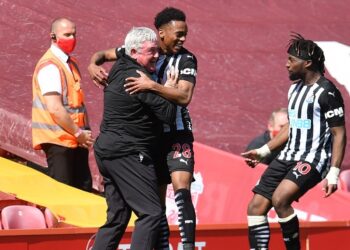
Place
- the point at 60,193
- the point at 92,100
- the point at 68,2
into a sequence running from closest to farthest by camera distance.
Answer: the point at 60,193
the point at 92,100
the point at 68,2

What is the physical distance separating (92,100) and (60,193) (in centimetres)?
247

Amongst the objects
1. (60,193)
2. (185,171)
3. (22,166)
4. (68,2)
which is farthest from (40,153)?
(185,171)

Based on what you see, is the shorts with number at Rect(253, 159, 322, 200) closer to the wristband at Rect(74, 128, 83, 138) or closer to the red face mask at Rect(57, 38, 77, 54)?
the wristband at Rect(74, 128, 83, 138)

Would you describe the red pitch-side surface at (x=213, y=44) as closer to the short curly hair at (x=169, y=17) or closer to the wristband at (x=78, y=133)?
the wristband at (x=78, y=133)

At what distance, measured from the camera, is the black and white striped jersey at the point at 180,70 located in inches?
320

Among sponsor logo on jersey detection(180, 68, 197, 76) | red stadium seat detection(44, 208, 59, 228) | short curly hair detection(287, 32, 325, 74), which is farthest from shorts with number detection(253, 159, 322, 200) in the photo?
red stadium seat detection(44, 208, 59, 228)

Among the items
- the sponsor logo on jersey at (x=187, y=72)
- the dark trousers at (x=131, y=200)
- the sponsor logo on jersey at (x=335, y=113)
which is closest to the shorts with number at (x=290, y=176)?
the sponsor logo on jersey at (x=335, y=113)

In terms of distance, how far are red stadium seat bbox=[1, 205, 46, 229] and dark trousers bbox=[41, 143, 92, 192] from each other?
1.09 metres

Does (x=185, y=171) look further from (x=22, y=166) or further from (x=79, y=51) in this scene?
(x=79, y=51)

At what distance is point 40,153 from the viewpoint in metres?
11.0

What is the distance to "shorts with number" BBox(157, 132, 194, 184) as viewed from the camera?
811cm

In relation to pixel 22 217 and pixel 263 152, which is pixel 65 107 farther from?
pixel 263 152

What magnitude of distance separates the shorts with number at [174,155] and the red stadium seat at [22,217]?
103cm

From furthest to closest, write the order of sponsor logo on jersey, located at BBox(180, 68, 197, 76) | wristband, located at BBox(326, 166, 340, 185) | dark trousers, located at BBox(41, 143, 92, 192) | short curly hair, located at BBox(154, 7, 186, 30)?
1. dark trousers, located at BBox(41, 143, 92, 192)
2. wristband, located at BBox(326, 166, 340, 185)
3. short curly hair, located at BBox(154, 7, 186, 30)
4. sponsor logo on jersey, located at BBox(180, 68, 197, 76)
